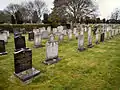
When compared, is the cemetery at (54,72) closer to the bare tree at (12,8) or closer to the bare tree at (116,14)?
the bare tree at (12,8)

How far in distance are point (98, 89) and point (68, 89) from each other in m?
1.10

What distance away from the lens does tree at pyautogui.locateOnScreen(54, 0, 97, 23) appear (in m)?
27.0

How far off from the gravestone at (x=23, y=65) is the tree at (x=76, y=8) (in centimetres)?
2210

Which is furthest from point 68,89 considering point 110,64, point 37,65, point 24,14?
point 24,14

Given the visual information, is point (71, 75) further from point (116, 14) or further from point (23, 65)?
point (116, 14)

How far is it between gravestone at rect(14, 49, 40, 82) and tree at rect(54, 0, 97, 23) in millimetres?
22097

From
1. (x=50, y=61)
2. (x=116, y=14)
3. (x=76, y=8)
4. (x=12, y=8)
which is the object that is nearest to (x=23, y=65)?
(x=50, y=61)

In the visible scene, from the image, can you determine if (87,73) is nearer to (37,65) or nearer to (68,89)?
(68,89)

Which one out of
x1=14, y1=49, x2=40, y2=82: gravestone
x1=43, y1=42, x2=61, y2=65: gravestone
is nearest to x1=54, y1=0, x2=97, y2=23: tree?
x1=43, y1=42, x2=61, y2=65: gravestone

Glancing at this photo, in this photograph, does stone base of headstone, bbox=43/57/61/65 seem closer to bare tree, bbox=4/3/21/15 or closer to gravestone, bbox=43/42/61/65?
gravestone, bbox=43/42/61/65

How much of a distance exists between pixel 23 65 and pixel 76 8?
80.2 ft

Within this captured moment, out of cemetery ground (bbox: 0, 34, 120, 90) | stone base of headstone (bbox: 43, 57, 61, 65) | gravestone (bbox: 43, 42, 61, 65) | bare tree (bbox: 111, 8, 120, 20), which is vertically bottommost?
cemetery ground (bbox: 0, 34, 120, 90)

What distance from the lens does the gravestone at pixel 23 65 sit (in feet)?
18.5

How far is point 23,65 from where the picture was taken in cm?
594
